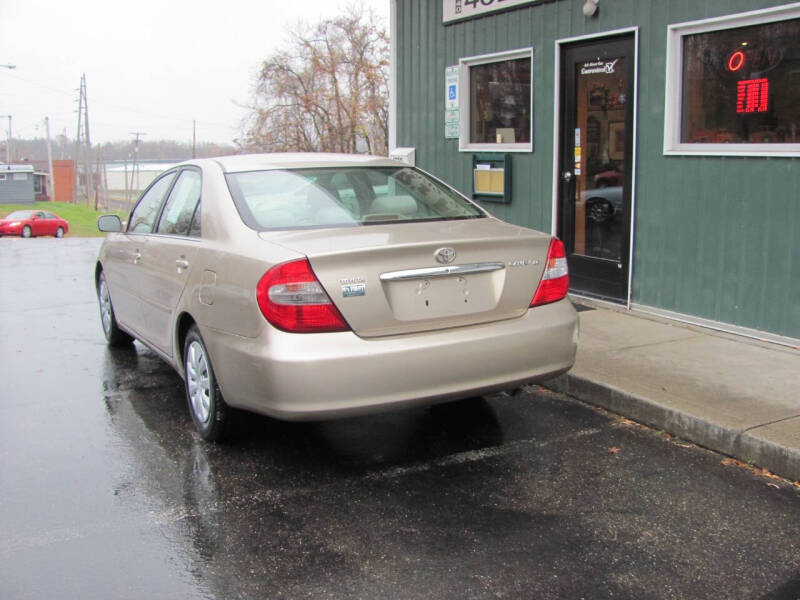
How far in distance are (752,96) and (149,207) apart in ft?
15.1

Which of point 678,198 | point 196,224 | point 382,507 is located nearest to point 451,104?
point 678,198

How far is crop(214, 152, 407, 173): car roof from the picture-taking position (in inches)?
193

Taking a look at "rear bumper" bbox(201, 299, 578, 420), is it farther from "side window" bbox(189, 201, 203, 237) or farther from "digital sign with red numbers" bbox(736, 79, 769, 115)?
"digital sign with red numbers" bbox(736, 79, 769, 115)

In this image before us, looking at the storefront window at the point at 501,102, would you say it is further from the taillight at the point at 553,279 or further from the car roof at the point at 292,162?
the taillight at the point at 553,279

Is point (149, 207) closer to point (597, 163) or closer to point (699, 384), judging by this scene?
point (699, 384)

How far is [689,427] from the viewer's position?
459 centimetres

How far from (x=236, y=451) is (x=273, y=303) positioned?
1.10 metres

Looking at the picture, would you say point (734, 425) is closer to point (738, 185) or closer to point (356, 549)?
point (356, 549)

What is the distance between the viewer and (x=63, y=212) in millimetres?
77000

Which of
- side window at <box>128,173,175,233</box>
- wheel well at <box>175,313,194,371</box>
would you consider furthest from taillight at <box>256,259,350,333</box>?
side window at <box>128,173,175,233</box>

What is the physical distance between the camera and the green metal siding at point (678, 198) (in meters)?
6.22

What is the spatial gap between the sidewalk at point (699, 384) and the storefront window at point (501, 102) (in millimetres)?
2868

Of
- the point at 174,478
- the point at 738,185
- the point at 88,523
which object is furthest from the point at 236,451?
the point at 738,185

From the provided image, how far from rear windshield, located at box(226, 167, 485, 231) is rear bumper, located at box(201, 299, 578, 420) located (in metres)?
0.75
